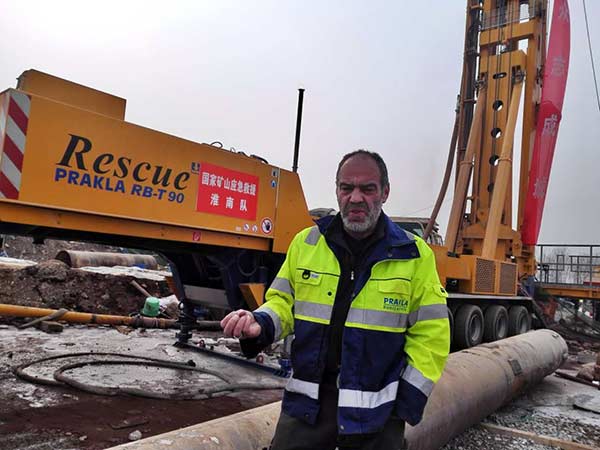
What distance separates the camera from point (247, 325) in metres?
1.83

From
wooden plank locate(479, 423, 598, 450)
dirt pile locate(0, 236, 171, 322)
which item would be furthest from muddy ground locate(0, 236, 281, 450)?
wooden plank locate(479, 423, 598, 450)

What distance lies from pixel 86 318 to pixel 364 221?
656 centimetres

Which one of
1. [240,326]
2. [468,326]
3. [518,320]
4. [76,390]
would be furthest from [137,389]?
[518,320]

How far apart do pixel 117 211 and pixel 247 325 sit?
2484 millimetres

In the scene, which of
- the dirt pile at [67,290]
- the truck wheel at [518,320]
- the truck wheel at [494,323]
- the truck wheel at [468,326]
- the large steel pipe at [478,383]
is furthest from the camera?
the truck wheel at [518,320]

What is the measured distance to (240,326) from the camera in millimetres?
1807

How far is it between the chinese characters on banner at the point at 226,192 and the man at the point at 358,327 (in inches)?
104

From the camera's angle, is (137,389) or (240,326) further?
(137,389)

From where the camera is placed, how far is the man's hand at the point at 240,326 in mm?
1802

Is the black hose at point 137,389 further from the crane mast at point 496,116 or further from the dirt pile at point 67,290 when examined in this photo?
the crane mast at point 496,116

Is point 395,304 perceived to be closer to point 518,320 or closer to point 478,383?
point 478,383

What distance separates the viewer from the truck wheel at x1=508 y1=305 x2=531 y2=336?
30.7ft

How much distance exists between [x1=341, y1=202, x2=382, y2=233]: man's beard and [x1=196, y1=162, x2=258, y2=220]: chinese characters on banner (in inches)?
108

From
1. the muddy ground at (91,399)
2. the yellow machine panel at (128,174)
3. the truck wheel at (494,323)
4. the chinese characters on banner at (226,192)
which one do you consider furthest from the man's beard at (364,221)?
the truck wheel at (494,323)
